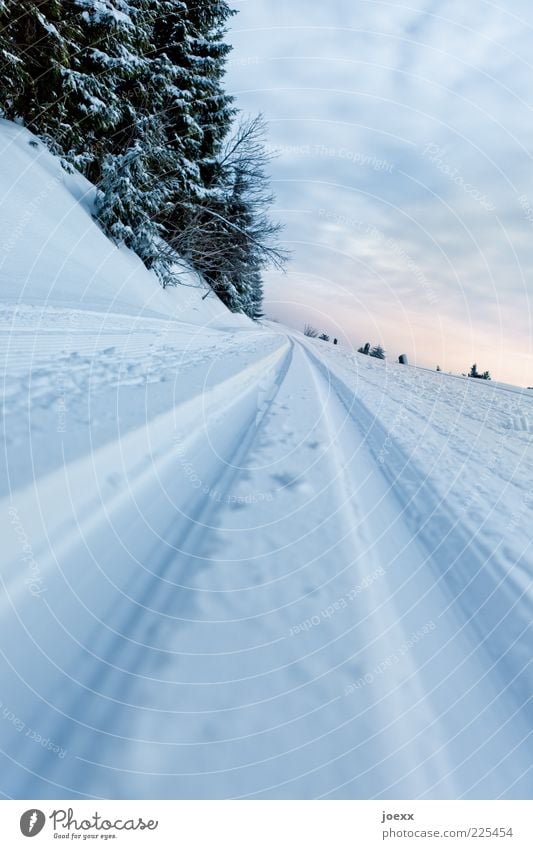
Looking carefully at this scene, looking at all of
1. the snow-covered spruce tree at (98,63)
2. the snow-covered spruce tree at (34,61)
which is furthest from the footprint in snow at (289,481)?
the snow-covered spruce tree at (98,63)

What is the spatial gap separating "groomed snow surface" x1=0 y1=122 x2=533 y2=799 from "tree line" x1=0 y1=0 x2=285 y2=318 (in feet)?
37.1

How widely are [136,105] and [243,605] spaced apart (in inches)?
719

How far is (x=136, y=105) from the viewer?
15109 millimetres

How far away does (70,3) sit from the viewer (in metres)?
11.6

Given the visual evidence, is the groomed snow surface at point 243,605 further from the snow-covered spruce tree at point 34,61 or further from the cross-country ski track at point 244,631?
the snow-covered spruce tree at point 34,61

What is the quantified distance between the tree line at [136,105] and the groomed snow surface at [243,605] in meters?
11.3

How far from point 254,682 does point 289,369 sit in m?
6.50

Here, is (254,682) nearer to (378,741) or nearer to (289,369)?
(378,741)

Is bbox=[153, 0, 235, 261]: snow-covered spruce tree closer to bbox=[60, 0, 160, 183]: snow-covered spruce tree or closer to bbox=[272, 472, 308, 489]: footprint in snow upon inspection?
bbox=[60, 0, 160, 183]: snow-covered spruce tree

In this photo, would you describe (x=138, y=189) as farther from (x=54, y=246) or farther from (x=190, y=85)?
(x=190, y=85)

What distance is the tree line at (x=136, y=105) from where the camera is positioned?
1099 cm

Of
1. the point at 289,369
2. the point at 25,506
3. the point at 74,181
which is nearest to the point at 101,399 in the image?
the point at 25,506

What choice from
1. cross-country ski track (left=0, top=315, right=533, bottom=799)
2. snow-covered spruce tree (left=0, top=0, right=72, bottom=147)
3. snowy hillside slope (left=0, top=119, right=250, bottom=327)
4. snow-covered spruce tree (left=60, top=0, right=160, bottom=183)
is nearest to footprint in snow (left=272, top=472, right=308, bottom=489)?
cross-country ski track (left=0, top=315, right=533, bottom=799)

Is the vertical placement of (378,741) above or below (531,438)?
below
